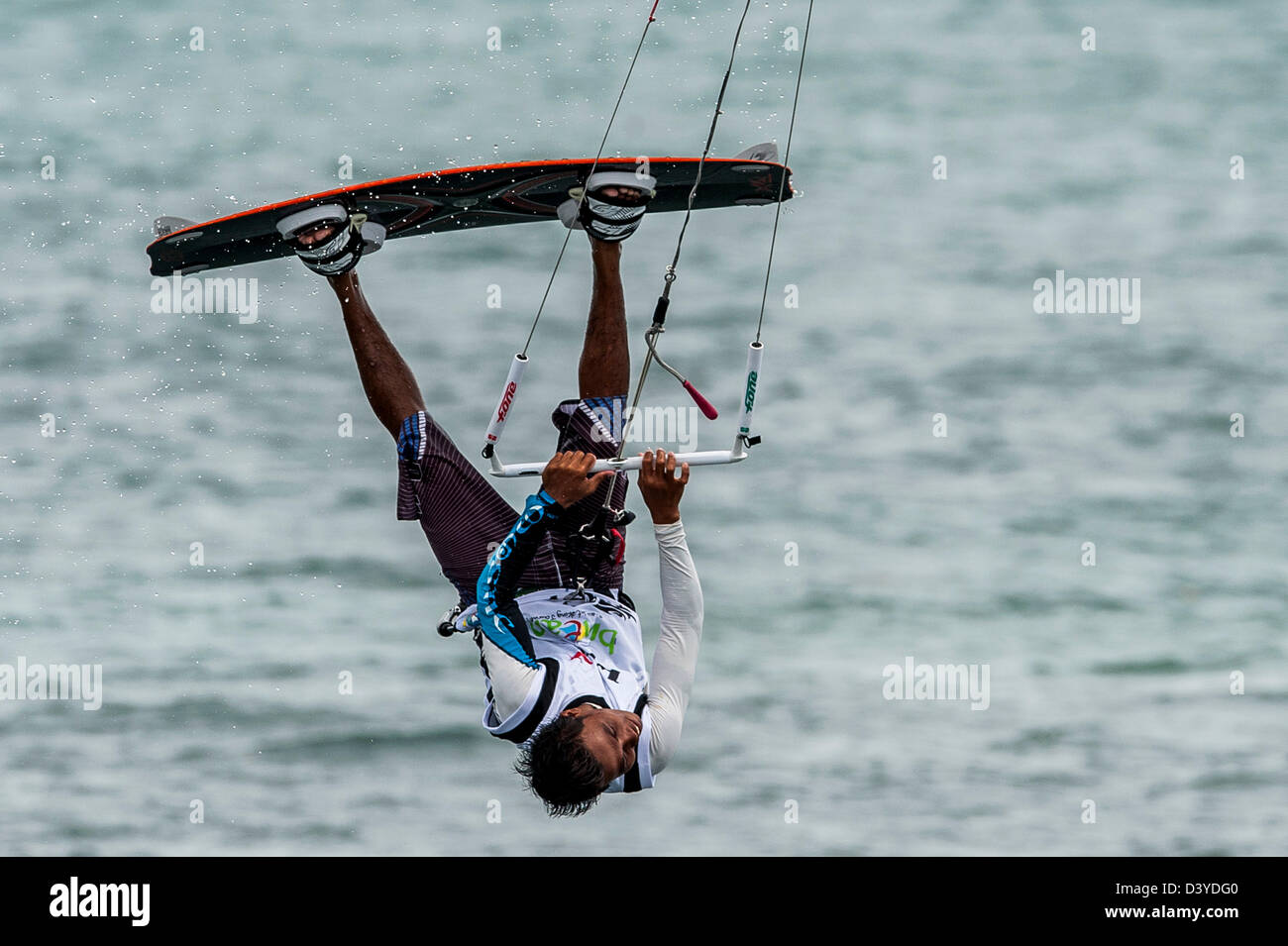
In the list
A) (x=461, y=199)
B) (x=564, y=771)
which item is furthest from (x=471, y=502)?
(x=461, y=199)

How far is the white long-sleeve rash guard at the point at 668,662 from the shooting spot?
5.05m

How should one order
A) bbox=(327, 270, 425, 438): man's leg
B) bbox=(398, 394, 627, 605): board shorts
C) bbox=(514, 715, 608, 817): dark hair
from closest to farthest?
bbox=(514, 715, 608, 817): dark hair → bbox=(398, 394, 627, 605): board shorts → bbox=(327, 270, 425, 438): man's leg

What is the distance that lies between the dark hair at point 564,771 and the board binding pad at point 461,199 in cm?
186

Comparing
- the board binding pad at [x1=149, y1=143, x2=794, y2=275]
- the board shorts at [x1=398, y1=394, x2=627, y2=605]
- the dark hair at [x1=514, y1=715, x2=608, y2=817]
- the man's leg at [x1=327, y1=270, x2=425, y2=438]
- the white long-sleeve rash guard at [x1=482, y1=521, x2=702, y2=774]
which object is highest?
the board binding pad at [x1=149, y1=143, x2=794, y2=275]

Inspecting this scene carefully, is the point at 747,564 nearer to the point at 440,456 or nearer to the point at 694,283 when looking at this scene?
the point at 694,283

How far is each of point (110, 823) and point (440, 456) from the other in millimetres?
4070

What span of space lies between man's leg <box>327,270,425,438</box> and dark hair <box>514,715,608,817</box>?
1.22 meters

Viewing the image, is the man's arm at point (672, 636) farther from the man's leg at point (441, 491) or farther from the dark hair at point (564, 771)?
the man's leg at point (441, 491)

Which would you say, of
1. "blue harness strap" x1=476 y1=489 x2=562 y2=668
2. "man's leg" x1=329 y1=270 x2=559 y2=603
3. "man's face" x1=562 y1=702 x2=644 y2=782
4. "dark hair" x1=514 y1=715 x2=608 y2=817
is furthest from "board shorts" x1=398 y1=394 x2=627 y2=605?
"dark hair" x1=514 y1=715 x2=608 y2=817

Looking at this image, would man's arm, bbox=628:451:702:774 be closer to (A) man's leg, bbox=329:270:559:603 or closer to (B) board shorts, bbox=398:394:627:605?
(B) board shorts, bbox=398:394:627:605

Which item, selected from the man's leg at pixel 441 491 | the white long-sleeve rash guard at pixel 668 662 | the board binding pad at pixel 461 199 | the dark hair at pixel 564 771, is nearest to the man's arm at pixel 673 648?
the white long-sleeve rash guard at pixel 668 662

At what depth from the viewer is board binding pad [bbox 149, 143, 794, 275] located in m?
5.77

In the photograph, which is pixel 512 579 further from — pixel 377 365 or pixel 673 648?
pixel 377 365

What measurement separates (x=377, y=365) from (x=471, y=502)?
543 millimetres
